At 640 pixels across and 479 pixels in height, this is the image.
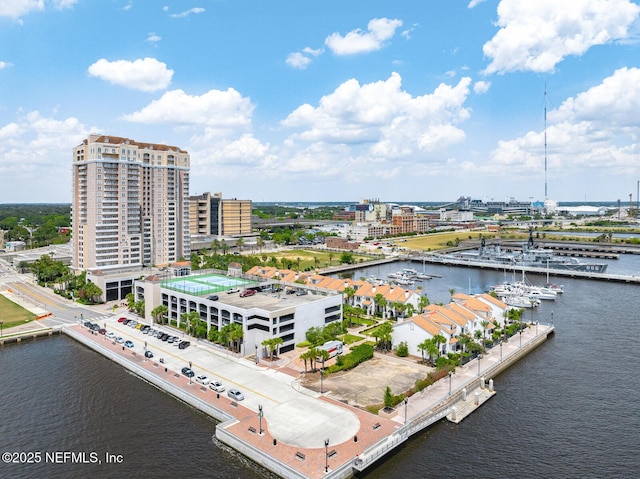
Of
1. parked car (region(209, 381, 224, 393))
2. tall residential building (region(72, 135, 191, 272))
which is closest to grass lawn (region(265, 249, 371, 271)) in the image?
tall residential building (region(72, 135, 191, 272))

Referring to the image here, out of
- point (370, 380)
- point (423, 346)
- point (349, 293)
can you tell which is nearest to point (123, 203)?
point (349, 293)

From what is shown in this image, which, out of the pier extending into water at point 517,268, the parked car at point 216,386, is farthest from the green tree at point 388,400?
the pier extending into water at point 517,268

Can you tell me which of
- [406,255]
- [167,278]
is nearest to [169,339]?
[167,278]

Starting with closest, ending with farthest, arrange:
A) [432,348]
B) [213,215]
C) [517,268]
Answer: [432,348] → [517,268] → [213,215]

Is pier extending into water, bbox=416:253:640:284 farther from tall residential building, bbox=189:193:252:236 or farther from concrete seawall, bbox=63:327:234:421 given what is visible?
concrete seawall, bbox=63:327:234:421

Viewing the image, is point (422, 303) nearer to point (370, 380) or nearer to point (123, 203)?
point (370, 380)

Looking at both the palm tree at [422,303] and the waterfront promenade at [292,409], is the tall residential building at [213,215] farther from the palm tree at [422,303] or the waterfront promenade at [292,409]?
the waterfront promenade at [292,409]
